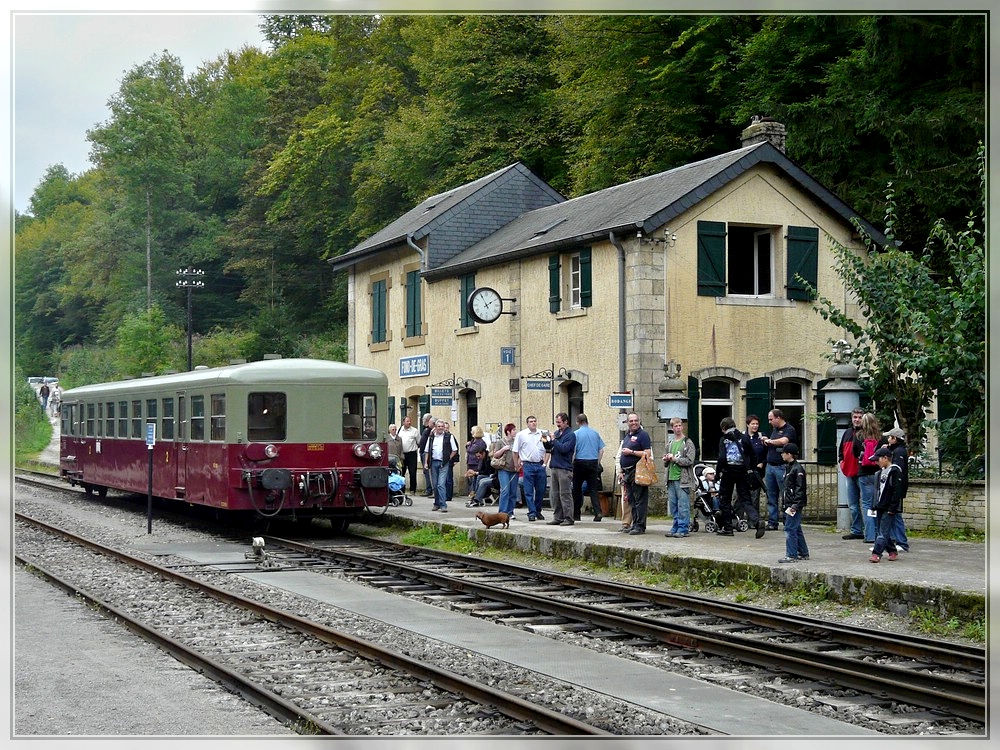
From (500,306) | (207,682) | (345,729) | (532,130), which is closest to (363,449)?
(500,306)

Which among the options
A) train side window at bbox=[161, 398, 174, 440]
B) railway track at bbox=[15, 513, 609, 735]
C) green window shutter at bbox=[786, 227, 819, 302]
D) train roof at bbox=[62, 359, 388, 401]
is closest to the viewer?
railway track at bbox=[15, 513, 609, 735]

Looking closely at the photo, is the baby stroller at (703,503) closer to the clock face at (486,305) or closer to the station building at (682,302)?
the station building at (682,302)

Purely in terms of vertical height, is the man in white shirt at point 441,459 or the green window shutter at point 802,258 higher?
the green window shutter at point 802,258

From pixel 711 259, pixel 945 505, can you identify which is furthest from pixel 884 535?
pixel 711 259

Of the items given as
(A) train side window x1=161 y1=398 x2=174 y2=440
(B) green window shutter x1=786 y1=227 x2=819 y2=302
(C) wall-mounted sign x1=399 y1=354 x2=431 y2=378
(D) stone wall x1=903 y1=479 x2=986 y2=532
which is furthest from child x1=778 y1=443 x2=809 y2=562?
(C) wall-mounted sign x1=399 y1=354 x2=431 y2=378

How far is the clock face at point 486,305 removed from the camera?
84.5 ft

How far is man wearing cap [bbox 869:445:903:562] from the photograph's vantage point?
1297 centimetres

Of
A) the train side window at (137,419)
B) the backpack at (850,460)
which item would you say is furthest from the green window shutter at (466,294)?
the backpack at (850,460)

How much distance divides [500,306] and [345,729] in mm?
18724

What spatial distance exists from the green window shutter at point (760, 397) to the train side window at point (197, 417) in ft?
32.0

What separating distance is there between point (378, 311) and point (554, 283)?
9.78 meters

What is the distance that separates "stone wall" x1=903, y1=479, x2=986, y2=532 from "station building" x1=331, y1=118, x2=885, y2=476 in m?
2.97

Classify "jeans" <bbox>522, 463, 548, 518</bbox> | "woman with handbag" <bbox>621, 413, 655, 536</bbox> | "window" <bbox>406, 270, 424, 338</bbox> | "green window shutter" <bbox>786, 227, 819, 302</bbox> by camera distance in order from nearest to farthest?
"woman with handbag" <bbox>621, 413, 655, 536</bbox>
"jeans" <bbox>522, 463, 548, 518</bbox>
"green window shutter" <bbox>786, 227, 819, 302</bbox>
"window" <bbox>406, 270, 424, 338</bbox>

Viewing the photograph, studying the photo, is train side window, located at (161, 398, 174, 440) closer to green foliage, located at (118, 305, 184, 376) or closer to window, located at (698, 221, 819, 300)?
window, located at (698, 221, 819, 300)
